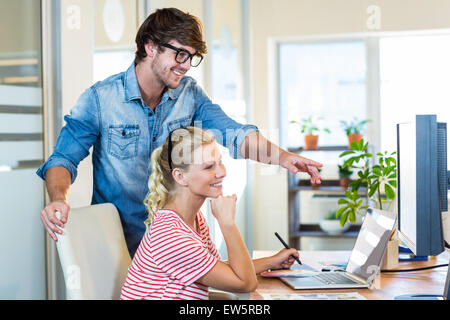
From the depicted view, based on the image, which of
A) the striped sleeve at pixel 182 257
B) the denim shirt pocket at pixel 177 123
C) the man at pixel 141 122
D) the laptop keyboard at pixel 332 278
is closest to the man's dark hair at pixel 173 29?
the man at pixel 141 122

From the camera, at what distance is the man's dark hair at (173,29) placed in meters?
1.62

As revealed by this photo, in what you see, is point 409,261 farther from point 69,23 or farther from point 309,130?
point 309,130

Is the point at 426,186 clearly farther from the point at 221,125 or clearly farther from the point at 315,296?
the point at 221,125

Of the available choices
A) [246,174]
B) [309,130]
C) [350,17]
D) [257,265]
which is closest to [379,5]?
[350,17]

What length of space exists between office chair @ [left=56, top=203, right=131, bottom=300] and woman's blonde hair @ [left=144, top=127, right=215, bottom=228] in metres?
0.13

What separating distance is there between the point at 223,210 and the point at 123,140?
0.53m

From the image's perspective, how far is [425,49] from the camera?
4.29 m

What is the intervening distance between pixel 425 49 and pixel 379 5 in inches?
20.1

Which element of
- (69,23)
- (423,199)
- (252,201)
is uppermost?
(69,23)

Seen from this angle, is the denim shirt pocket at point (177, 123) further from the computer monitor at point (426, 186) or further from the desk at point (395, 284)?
the computer monitor at point (426, 186)

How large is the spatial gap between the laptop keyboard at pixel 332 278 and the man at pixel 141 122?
298mm

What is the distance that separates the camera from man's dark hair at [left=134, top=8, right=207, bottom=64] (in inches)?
63.6
